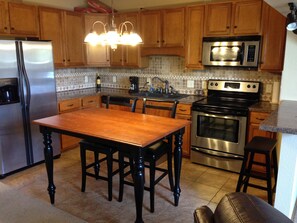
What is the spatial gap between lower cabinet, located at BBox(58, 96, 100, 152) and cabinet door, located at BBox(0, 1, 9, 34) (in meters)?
1.25

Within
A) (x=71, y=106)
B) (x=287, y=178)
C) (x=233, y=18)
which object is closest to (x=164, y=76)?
(x=233, y=18)

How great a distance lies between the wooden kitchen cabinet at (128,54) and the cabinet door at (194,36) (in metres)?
0.92

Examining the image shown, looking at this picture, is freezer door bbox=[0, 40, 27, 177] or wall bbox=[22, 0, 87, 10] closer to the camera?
freezer door bbox=[0, 40, 27, 177]

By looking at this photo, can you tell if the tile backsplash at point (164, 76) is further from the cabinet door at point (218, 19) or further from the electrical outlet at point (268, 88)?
the cabinet door at point (218, 19)

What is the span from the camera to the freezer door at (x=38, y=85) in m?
3.45

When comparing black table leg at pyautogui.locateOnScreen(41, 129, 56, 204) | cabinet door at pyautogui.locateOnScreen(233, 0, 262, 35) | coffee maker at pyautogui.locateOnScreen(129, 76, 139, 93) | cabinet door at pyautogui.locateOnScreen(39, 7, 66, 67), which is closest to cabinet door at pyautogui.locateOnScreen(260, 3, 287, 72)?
cabinet door at pyautogui.locateOnScreen(233, 0, 262, 35)

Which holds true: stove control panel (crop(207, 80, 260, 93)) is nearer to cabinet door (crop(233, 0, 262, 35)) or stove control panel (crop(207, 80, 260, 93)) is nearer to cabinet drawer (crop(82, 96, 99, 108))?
cabinet door (crop(233, 0, 262, 35))

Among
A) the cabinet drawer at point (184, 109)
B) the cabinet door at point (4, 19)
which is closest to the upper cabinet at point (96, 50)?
the cabinet door at point (4, 19)

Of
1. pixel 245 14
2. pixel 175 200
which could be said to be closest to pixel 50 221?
pixel 175 200

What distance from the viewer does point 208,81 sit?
4.11 m

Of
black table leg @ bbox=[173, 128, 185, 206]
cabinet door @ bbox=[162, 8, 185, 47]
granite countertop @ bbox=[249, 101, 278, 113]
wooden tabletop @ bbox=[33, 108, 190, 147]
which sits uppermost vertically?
cabinet door @ bbox=[162, 8, 185, 47]

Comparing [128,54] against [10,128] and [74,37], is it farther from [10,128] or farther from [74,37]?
[10,128]

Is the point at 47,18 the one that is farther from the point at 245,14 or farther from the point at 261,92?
the point at 261,92

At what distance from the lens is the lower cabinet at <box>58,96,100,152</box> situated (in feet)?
13.4
